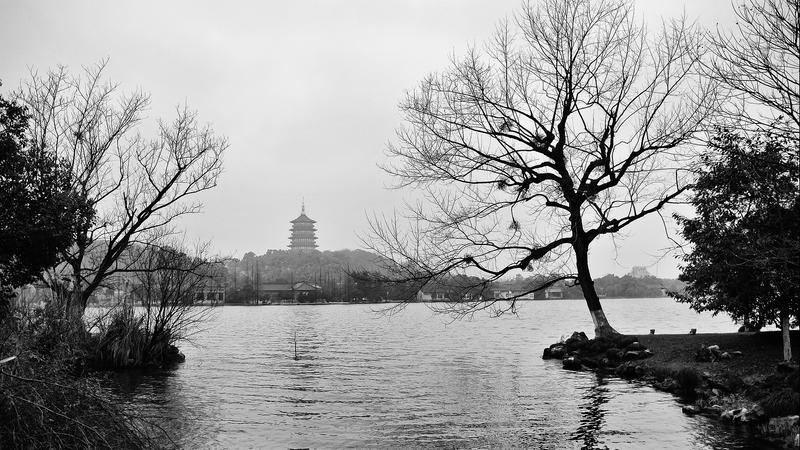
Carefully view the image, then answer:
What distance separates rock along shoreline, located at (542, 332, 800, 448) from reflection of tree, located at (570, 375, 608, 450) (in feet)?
5.72

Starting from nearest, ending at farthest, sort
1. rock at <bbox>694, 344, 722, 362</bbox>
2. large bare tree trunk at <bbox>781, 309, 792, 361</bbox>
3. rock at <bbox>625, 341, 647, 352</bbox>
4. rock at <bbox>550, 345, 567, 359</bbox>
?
large bare tree trunk at <bbox>781, 309, 792, 361</bbox> → rock at <bbox>694, 344, 722, 362</bbox> → rock at <bbox>625, 341, 647, 352</bbox> → rock at <bbox>550, 345, 567, 359</bbox>

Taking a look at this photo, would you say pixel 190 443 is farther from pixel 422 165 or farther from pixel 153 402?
pixel 422 165

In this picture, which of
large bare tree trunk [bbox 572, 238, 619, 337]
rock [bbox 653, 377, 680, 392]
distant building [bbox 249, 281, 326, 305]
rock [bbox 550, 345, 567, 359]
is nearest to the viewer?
rock [bbox 653, 377, 680, 392]

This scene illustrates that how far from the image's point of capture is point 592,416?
13.6 metres

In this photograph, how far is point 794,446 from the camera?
10.1 meters

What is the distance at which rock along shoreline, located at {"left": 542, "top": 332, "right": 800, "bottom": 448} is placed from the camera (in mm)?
11570

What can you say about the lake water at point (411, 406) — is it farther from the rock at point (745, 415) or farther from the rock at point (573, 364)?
the rock at point (573, 364)

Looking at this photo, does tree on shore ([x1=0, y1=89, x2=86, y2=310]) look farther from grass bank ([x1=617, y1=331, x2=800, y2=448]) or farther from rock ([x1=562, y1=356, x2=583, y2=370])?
rock ([x1=562, y1=356, x2=583, y2=370])

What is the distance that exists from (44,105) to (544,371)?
71.8 ft

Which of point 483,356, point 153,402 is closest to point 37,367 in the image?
point 153,402

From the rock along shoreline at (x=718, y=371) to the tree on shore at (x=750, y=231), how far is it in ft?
3.36

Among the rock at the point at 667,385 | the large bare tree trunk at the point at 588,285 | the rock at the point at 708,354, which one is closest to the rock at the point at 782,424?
the rock at the point at 667,385

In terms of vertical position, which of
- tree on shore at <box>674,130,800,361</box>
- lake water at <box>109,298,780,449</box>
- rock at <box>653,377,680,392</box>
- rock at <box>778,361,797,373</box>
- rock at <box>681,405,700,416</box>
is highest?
tree on shore at <box>674,130,800,361</box>

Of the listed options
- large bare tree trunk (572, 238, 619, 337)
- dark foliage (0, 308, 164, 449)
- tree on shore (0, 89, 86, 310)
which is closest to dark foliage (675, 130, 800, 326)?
large bare tree trunk (572, 238, 619, 337)
